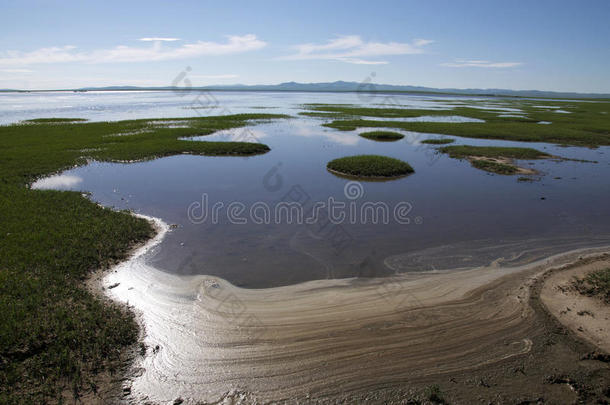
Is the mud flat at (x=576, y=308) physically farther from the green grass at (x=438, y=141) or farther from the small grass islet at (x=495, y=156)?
the green grass at (x=438, y=141)

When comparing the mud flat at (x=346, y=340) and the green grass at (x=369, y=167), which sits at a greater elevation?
the green grass at (x=369, y=167)

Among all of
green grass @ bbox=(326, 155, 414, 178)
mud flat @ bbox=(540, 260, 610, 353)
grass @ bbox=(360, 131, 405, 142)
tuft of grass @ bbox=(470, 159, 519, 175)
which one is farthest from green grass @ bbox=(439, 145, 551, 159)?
mud flat @ bbox=(540, 260, 610, 353)

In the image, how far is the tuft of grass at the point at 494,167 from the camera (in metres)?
25.0

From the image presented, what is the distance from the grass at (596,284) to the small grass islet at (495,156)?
16.1 m

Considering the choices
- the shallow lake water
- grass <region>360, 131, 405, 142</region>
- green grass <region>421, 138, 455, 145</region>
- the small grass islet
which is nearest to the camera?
the shallow lake water

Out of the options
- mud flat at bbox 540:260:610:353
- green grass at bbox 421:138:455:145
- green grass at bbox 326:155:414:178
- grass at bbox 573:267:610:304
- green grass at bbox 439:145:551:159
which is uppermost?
green grass at bbox 421:138:455:145

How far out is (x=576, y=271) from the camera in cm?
1080

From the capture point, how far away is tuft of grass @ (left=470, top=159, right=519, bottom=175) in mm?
25033

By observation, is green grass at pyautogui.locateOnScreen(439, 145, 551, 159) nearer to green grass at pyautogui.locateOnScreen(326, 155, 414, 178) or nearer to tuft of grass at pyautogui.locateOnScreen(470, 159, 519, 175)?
tuft of grass at pyautogui.locateOnScreen(470, 159, 519, 175)

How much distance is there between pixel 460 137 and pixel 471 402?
3964 centimetres

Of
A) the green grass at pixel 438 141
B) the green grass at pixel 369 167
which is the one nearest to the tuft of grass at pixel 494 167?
the green grass at pixel 369 167

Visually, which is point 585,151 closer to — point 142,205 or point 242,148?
point 242,148

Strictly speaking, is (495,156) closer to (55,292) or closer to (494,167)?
(494,167)

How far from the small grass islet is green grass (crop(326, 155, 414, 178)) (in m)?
6.52
